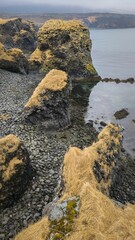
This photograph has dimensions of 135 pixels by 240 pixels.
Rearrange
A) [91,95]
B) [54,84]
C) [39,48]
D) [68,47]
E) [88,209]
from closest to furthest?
[88,209] < [54,84] < [91,95] < [68,47] < [39,48]

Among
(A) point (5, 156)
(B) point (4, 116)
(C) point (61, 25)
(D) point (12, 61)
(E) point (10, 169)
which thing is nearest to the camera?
(E) point (10, 169)

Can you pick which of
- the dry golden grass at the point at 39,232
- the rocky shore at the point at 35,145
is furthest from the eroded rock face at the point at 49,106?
the dry golden grass at the point at 39,232

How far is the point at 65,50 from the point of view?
74.5 m

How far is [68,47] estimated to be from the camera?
7469cm

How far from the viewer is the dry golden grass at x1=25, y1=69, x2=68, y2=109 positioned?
36688mm

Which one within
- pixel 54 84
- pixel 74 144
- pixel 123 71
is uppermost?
pixel 54 84

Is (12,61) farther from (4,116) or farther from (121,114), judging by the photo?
(4,116)

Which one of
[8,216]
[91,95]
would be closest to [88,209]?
[8,216]

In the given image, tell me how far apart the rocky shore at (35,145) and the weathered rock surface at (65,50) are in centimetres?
2059

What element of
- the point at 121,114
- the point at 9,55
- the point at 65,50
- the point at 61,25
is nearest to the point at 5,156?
the point at 121,114

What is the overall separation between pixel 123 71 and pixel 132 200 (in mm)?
72370

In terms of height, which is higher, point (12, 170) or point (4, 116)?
point (12, 170)

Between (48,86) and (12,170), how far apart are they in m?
18.3

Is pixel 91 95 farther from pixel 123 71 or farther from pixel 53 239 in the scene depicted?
pixel 53 239
